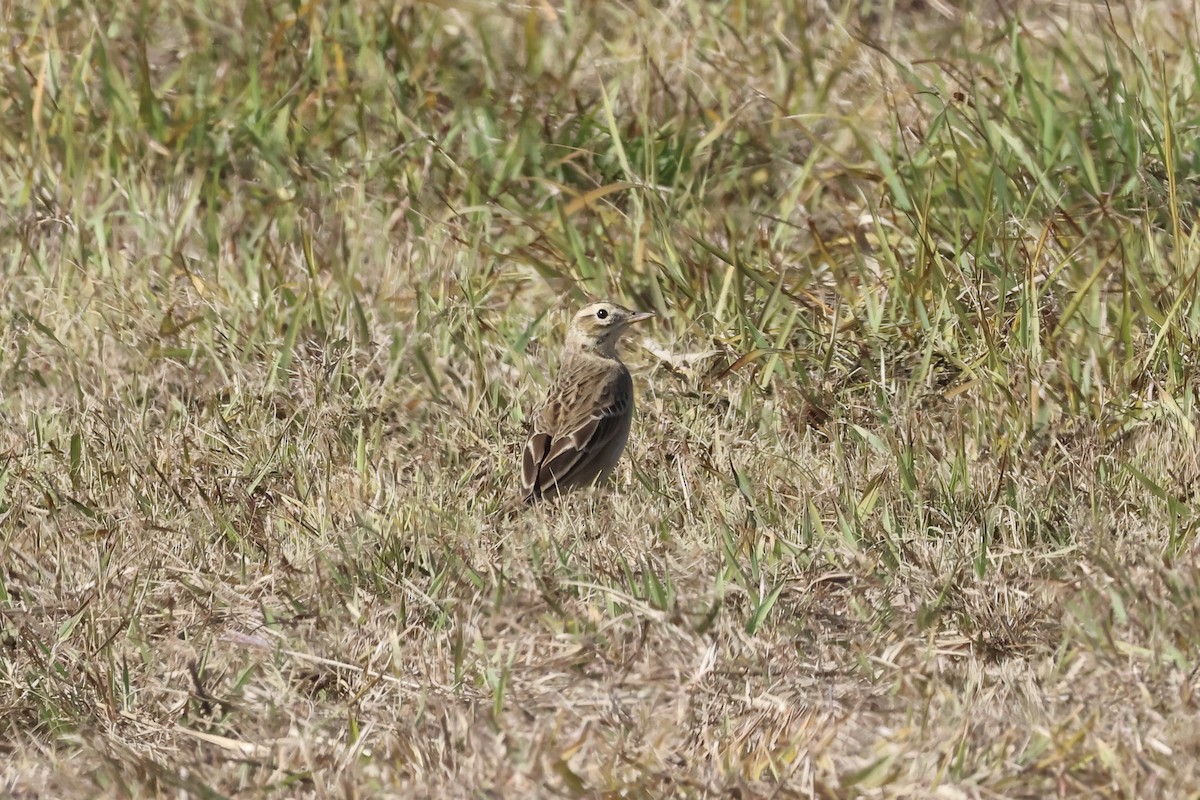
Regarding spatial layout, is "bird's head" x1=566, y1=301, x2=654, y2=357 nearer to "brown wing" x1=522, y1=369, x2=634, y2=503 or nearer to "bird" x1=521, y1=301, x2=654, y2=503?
"bird" x1=521, y1=301, x2=654, y2=503

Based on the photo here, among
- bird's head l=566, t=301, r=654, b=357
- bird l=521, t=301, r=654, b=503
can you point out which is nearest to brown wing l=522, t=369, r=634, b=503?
bird l=521, t=301, r=654, b=503

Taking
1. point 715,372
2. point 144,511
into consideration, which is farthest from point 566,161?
point 144,511

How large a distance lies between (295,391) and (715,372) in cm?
142

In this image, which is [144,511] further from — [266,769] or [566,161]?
[566,161]

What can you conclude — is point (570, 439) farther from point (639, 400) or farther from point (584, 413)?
point (639, 400)

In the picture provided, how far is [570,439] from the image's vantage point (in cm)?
564

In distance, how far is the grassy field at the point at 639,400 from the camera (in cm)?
420

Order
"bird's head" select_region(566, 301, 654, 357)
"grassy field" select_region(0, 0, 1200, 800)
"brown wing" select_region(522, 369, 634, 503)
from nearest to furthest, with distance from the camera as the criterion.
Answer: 1. "grassy field" select_region(0, 0, 1200, 800)
2. "brown wing" select_region(522, 369, 634, 503)
3. "bird's head" select_region(566, 301, 654, 357)

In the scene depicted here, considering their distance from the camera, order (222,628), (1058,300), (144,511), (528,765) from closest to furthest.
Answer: (528,765) → (222,628) → (144,511) → (1058,300)

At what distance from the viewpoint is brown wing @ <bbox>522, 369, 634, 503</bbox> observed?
18.4ft

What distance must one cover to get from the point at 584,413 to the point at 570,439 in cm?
14

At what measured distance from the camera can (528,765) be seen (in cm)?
396

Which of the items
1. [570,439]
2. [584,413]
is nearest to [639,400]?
[584,413]

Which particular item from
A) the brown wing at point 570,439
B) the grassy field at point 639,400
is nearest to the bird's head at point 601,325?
the grassy field at point 639,400
